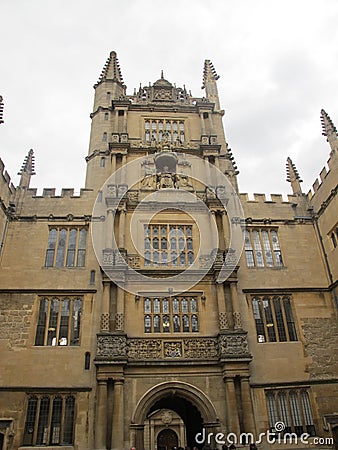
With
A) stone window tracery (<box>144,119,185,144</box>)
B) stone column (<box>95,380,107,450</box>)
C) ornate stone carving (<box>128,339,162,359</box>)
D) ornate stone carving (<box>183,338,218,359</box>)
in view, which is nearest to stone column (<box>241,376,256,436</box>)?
ornate stone carving (<box>183,338,218,359</box>)

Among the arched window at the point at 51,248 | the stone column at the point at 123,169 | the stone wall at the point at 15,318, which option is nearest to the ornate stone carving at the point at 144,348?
the stone wall at the point at 15,318

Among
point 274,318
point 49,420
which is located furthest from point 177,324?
point 49,420

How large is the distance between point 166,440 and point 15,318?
70.2 ft

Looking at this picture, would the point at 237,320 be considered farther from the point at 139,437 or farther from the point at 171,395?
the point at 139,437

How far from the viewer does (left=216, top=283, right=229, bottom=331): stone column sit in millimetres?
17312

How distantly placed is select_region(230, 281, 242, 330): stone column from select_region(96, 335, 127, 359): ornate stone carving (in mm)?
4935

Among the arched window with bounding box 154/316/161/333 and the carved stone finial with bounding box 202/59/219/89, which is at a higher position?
the carved stone finial with bounding box 202/59/219/89

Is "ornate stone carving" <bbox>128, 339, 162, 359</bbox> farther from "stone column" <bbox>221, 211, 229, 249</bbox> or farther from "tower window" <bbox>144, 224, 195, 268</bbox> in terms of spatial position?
"stone column" <bbox>221, 211, 229, 249</bbox>

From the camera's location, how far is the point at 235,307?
1770cm

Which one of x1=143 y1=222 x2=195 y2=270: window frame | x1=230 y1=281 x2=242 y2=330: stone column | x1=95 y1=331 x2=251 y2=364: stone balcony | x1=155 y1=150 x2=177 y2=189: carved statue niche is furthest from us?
x1=155 y1=150 x2=177 y2=189: carved statue niche

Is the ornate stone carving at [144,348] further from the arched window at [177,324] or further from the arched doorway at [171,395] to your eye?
the arched doorway at [171,395]

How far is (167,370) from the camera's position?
1652cm

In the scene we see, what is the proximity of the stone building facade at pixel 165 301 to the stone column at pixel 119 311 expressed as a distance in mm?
45

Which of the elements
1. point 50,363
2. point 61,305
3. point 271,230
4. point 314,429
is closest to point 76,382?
point 50,363
